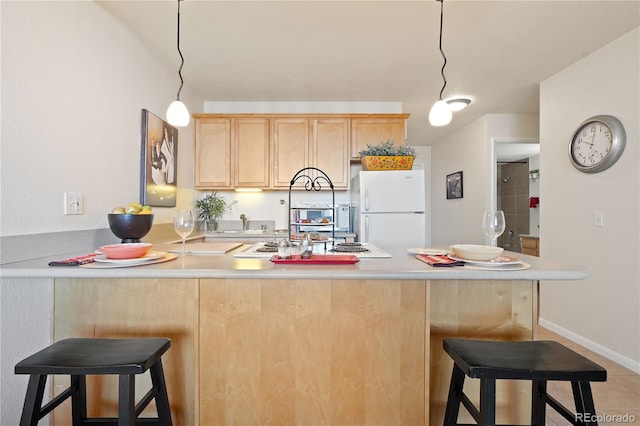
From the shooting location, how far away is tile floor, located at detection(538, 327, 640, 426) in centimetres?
177

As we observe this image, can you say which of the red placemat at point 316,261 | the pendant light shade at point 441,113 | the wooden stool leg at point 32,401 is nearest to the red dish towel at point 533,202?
the pendant light shade at point 441,113

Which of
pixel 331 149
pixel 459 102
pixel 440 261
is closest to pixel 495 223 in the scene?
pixel 440 261

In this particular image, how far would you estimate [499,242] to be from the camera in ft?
20.5

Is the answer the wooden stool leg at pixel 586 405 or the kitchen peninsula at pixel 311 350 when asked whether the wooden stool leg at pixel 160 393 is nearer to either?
the kitchen peninsula at pixel 311 350

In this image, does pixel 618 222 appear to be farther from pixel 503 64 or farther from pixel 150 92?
pixel 150 92

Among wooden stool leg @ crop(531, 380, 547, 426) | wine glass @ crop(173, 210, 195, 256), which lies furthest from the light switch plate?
wine glass @ crop(173, 210, 195, 256)

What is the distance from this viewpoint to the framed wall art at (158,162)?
2.49 metres

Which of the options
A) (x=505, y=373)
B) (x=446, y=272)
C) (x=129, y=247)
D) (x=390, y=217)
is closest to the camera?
(x=505, y=373)

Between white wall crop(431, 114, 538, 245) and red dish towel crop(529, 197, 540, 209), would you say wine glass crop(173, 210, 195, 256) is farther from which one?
red dish towel crop(529, 197, 540, 209)

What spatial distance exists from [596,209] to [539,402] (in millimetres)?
2049

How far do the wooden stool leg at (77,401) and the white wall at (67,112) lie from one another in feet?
2.36

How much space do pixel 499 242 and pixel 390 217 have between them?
4.30 metres

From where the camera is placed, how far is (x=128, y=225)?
5.84ft

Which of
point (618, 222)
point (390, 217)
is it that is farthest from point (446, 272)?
point (618, 222)
